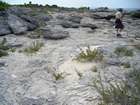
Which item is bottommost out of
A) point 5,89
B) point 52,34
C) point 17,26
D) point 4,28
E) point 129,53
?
point 5,89

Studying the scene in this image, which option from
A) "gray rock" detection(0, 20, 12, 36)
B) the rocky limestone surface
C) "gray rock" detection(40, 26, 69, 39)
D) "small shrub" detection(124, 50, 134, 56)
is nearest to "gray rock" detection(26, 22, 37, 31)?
"gray rock" detection(0, 20, 12, 36)

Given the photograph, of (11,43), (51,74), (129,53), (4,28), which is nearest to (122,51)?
(129,53)

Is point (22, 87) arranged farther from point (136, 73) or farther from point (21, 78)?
point (136, 73)

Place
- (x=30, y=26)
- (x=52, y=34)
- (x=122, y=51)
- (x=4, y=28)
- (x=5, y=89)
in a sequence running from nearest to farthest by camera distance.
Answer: (x=5, y=89)
(x=122, y=51)
(x=52, y=34)
(x=4, y=28)
(x=30, y=26)

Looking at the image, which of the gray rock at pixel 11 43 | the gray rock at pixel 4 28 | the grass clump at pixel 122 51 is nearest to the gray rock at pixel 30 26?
the gray rock at pixel 4 28

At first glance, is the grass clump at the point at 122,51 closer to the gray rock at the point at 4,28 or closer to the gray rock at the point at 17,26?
the gray rock at the point at 17,26

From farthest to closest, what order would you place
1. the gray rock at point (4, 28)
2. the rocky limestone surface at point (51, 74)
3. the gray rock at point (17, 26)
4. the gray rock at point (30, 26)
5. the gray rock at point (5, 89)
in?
1. the gray rock at point (30, 26)
2. the gray rock at point (17, 26)
3. the gray rock at point (4, 28)
4. the rocky limestone surface at point (51, 74)
5. the gray rock at point (5, 89)

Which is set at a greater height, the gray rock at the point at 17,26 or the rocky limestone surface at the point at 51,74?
the gray rock at the point at 17,26

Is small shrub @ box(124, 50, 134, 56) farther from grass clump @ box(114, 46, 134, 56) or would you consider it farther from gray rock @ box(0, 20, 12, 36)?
gray rock @ box(0, 20, 12, 36)

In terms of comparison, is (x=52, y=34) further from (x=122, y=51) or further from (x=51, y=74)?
(x=122, y=51)

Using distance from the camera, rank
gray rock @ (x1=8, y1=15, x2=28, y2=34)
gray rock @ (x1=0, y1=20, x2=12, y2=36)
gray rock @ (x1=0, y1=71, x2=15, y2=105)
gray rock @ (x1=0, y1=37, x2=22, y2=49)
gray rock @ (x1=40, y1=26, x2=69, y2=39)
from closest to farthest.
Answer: gray rock @ (x1=0, y1=71, x2=15, y2=105), gray rock @ (x1=0, y1=37, x2=22, y2=49), gray rock @ (x1=40, y1=26, x2=69, y2=39), gray rock @ (x1=0, y1=20, x2=12, y2=36), gray rock @ (x1=8, y1=15, x2=28, y2=34)

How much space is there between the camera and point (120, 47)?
6605mm

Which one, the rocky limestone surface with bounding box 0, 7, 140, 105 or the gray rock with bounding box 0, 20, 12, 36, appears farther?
the gray rock with bounding box 0, 20, 12, 36

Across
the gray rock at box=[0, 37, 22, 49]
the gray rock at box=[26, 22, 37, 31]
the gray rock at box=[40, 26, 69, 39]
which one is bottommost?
the gray rock at box=[0, 37, 22, 49]
